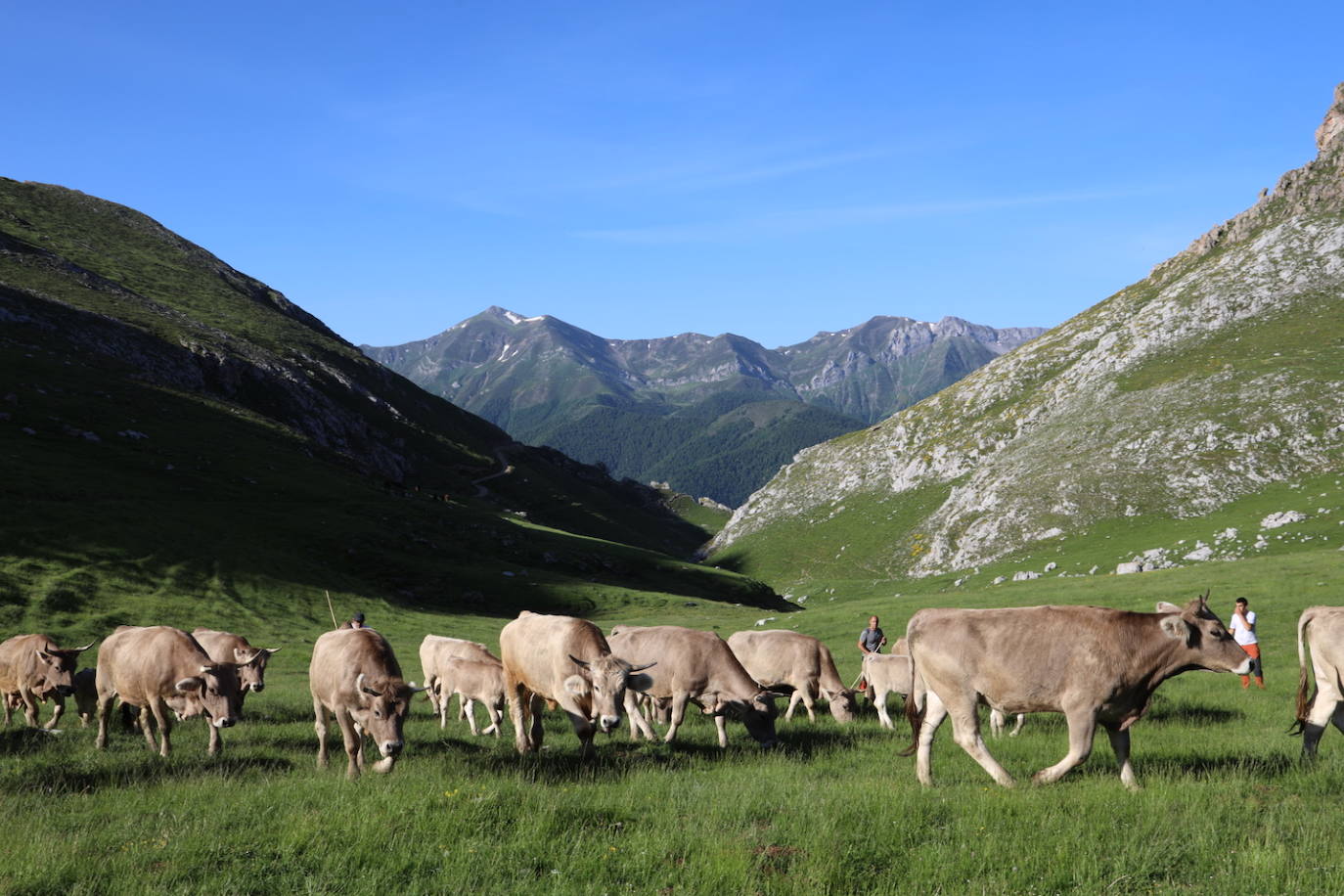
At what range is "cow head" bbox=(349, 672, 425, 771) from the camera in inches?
588

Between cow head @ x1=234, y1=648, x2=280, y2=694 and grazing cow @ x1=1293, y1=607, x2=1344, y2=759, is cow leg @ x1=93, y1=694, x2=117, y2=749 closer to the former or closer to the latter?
cow head @ x1=234, y1=648, x2=280, y2=694

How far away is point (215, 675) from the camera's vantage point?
675 inches

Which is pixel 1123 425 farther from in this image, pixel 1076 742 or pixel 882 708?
pixel 1076 742

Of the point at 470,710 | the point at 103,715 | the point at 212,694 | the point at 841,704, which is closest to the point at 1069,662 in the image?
the point at 841,704

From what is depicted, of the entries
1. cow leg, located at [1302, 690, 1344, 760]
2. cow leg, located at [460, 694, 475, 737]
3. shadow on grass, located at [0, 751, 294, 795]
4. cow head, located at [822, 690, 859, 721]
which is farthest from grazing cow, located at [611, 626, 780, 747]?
cow leg, located at [1302, 690, 1344, 760]

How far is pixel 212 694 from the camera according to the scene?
17172 mm

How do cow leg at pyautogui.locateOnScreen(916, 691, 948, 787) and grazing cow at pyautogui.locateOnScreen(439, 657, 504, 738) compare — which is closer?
cow leg at pyautogui.locateOnScreen(916, 691, 948, 787)

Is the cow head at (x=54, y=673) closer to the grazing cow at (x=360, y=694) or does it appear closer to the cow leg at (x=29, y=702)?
the cow leg at (x=29, y=702)

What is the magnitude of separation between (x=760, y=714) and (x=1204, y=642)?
29.5 feet

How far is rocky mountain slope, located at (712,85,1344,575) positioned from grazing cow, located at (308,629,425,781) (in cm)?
8594

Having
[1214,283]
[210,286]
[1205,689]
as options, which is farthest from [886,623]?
[210,286]

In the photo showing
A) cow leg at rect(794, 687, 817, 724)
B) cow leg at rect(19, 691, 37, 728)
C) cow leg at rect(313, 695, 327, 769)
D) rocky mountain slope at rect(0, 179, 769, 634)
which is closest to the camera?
cow leg at rect(313, 695, 327, 769)

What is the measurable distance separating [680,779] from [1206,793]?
26.1 ft

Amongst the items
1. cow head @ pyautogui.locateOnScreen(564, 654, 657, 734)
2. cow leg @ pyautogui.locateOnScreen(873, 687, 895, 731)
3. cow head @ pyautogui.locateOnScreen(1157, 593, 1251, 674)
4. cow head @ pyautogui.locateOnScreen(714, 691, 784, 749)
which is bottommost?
cow leg @ pyautogui.locateOnScreen(873, 687, 895, 731)
